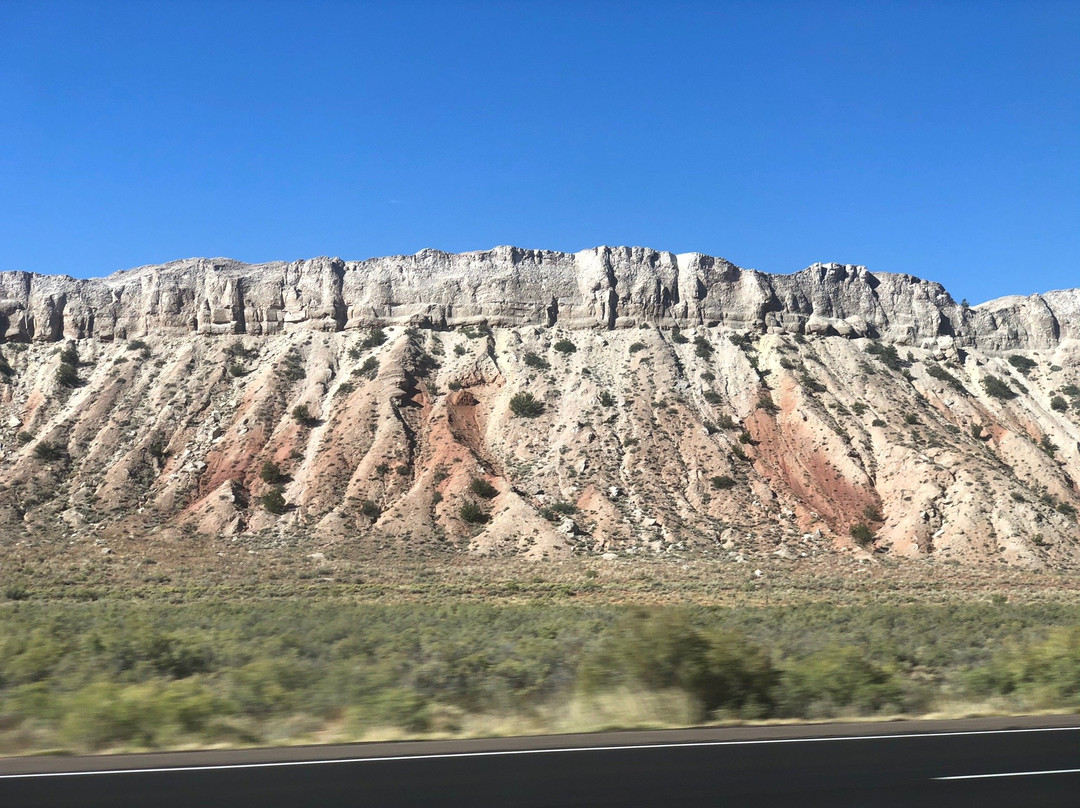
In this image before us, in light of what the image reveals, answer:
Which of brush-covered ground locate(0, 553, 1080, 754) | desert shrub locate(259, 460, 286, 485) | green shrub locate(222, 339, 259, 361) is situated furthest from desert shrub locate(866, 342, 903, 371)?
green shrub locate(222, 339, 259, 361)

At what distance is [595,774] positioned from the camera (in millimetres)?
8320

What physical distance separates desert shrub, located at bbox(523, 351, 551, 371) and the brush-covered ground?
3205cm

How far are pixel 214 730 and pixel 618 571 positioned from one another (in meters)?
30.7

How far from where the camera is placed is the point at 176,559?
138 feet

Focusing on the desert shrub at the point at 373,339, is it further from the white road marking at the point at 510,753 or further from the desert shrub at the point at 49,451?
the white road marking at the point at 510,753

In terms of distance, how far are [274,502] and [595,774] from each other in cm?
4307

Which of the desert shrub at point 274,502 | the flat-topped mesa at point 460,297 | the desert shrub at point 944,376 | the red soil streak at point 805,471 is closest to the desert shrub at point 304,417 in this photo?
the desert shrub at point 274,502

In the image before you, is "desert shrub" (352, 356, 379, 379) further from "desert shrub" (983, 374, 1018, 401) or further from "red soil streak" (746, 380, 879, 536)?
"desert shrub" (983, 374, 1018, 401)

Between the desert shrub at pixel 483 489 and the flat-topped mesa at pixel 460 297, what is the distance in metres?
20.6

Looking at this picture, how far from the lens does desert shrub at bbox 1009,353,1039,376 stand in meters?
69.6

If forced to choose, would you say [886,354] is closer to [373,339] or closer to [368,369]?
[368,369]

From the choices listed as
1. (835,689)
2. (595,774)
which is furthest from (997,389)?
(595,774)

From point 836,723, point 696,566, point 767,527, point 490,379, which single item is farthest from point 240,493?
point 836,723

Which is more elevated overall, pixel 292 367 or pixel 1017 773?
pixel 292 367
